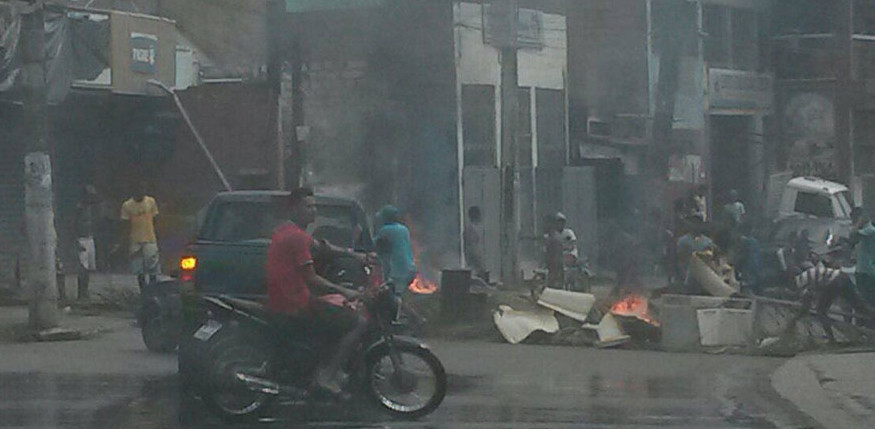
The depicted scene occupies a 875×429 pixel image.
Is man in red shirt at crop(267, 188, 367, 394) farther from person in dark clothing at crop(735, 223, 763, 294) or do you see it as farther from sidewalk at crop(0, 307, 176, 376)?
person in dark clothing at crop(735, 223, 763, 294)

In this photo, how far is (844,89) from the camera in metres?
31.8

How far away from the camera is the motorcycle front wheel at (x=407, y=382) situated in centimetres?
1031

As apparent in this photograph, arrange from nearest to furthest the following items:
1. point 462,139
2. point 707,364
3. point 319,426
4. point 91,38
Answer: point 319,426
point 707,364
point 91,38
point 462,139

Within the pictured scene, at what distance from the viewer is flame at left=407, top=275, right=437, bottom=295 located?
61.9ft

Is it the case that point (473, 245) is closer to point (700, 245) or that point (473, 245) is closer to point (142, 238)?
point (700, 245)

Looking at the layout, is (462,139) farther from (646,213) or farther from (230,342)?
(230,342)

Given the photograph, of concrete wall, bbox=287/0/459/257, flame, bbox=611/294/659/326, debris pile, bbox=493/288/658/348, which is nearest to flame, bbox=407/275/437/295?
debris pile, bbox=493/288/658/348

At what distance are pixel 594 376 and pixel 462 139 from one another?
12.5m

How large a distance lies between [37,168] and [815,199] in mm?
15952

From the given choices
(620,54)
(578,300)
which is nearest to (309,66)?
(620,54)

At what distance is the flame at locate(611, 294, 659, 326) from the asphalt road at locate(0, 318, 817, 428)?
80 cm

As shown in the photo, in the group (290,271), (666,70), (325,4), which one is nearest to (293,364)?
(290,271)

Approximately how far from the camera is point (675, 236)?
21.2m

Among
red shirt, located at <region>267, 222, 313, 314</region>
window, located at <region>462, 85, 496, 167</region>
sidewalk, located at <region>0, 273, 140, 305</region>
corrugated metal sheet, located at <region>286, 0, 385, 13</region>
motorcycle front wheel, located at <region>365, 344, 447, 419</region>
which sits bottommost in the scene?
sidewalk, located at <region>0, 273, 140, 305</region>
